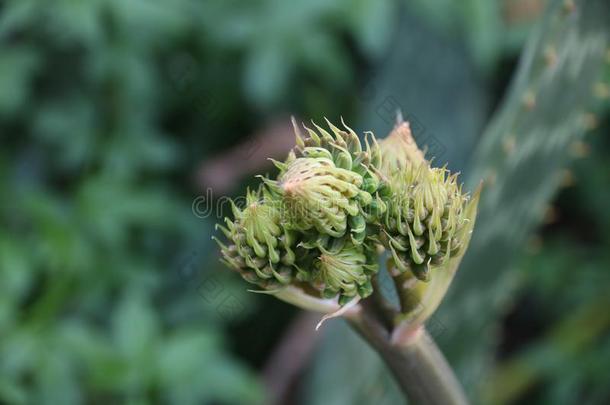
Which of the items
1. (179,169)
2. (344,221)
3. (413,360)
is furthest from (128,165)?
(344,221)

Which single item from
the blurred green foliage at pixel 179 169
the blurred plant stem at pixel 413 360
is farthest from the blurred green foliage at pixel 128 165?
the blurred plant stem at pixel 413 360

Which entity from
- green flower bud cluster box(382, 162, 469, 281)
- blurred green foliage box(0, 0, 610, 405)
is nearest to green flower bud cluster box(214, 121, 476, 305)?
green flower bud cluster box(382, 162, 469, 281)

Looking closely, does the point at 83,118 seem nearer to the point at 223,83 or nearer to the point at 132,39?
the point at 132,39

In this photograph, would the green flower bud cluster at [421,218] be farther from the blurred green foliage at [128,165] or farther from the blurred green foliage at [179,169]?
the blurred green foliage at [128,165]

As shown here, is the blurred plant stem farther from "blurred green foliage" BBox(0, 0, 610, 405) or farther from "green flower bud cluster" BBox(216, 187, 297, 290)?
"blurred green foliage" BBox(0, 0, 610, 405)

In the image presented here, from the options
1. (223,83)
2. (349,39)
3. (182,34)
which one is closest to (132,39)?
(182,34)

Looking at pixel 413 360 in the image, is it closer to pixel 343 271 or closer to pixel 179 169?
pixel 343 271
